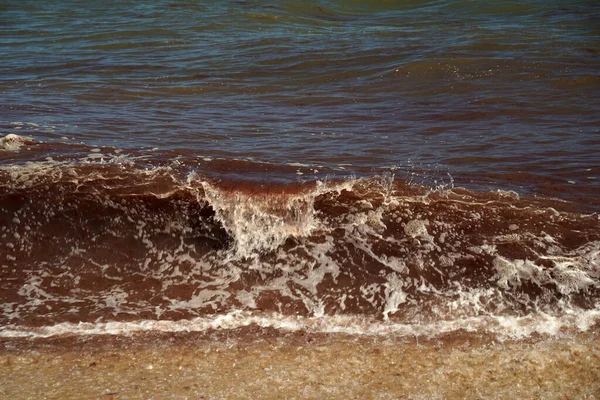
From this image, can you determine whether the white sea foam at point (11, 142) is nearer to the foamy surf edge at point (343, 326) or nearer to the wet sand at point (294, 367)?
the foamy surf edge at point (343, 326)

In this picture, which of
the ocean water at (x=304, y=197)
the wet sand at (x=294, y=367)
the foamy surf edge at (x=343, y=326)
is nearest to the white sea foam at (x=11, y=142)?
the ocean water at (x=304, y=197)

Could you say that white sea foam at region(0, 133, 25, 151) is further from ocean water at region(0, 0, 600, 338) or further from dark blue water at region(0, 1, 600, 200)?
dark blue water at region(0, 1, 600, 200)

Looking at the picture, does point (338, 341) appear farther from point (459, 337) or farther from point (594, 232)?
point (594, 232)

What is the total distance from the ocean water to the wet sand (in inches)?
5.3

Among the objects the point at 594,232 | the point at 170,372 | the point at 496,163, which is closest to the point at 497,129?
the point at 496,163

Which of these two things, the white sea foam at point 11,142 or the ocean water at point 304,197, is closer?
the ocean water at point 304,197

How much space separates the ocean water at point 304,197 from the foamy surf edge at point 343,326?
0.04 feet

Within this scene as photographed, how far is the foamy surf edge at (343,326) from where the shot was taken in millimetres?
3645

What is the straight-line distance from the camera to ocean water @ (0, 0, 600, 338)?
396 centimetres

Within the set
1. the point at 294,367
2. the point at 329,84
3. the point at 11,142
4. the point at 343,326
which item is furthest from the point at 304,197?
the point at 329,84

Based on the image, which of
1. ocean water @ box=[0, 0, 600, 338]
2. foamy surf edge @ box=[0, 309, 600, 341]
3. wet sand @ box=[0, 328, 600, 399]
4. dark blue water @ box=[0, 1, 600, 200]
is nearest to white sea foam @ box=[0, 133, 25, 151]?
ocean water @ box=[0, 0, 600, 338]

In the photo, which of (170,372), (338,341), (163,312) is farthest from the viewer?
(163,312)

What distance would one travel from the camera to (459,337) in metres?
3.59

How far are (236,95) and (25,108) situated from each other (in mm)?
1990
